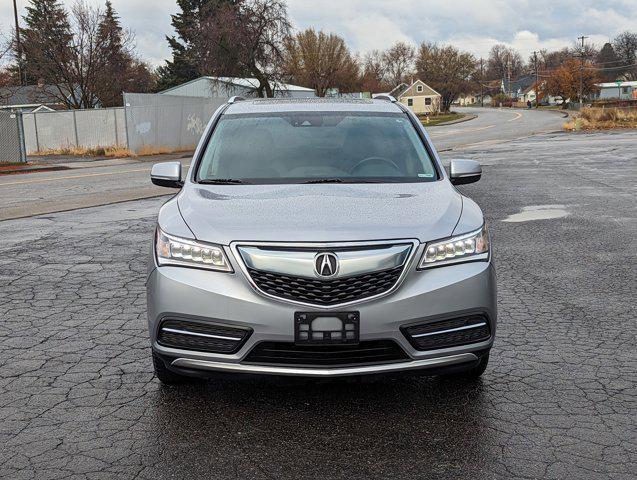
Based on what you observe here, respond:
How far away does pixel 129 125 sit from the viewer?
34.3 meters

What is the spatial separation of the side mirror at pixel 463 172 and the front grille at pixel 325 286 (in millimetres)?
1765

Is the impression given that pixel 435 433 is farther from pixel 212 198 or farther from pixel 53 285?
pixel 53 285

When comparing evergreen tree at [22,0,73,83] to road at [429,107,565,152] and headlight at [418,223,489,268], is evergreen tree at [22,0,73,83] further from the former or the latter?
headlight at [418,223,489,268]

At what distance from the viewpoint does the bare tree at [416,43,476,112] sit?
130750 mm

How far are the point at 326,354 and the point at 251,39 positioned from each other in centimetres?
4663

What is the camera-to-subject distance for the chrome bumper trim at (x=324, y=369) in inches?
143

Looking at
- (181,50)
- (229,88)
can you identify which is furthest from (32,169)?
(181,50)

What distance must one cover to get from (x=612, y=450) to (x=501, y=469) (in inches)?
22.5

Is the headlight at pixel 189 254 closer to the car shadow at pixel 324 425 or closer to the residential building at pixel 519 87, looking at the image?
the car shadow at pixel 324 425

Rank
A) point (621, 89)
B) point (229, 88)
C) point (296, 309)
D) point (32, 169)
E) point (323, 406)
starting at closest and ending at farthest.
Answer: point (296, 309) → point (323, 406) → point (32, 169) → point (229, 88) → point (621, 89)

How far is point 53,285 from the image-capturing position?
24.0 ft

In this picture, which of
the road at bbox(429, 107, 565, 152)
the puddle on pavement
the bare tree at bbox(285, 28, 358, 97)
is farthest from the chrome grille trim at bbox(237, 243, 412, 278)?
the bare tree at bbox(285, 28, 358, 97)

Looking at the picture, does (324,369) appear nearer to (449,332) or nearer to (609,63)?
(449,332)

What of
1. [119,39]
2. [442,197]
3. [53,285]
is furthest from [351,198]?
[119,39]
